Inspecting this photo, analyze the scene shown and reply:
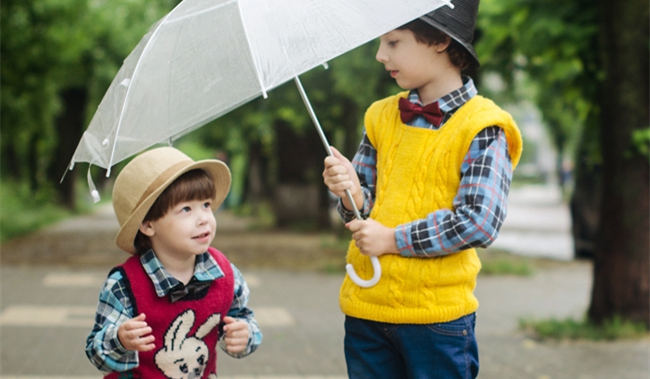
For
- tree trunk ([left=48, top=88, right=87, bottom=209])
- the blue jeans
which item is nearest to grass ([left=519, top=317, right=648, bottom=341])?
the blue jeans

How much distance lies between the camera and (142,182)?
8.81 feet

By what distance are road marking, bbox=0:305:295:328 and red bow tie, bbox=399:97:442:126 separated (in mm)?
5127

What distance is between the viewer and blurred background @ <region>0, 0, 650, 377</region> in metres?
6.71

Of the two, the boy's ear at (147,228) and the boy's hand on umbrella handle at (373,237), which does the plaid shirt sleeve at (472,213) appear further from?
the boy's ear at (147,228)

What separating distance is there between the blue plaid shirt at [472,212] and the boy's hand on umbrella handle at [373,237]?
0.09 feet

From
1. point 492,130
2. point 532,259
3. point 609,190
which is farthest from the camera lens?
point 532,259

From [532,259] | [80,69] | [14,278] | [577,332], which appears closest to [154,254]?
[577,332]

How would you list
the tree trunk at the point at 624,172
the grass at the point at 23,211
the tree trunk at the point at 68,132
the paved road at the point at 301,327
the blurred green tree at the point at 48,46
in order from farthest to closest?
the tree trunk at the point at 68,132, the grass at the point at 23,211, the blurred green tree at the point at 48,46, the tree trunk at the point at 624,172, the paved road at the point at 301,327

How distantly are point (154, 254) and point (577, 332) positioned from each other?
5.03 metres

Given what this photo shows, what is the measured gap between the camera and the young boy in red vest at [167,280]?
8.68 feet

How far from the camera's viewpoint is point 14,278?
10.6 m

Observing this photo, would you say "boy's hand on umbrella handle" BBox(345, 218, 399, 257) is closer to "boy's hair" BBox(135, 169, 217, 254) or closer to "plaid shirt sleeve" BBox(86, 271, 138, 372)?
"boy's hair" BBox(135, 169, 217, 254)

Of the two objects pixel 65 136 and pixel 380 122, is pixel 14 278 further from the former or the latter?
pixel 65 136

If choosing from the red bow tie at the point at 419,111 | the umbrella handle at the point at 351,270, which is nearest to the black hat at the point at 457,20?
the red bow tie at the point at 419,111
